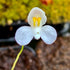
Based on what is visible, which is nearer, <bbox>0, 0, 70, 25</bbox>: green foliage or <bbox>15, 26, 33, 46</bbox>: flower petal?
<bbox>15, 26, 33, 46</bbox>: flower petal

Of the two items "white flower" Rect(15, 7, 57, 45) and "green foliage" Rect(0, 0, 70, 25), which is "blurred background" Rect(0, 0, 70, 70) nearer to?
"green foliage" Rect(0, 0, 70, 25)

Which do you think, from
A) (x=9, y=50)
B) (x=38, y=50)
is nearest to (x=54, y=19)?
(x=38, y=50)

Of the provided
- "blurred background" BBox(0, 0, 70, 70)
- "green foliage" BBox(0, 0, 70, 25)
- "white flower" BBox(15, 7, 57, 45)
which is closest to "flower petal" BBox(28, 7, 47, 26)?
"white flower" BBox(15, 7, 57, 45)

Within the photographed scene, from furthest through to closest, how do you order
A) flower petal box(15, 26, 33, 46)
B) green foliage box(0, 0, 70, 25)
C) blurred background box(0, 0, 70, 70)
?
green foliage box(0, 0, 70, 25) → blurred background box(0, 0, 70, 70) → flower petal box(15, 26, 33, 46)

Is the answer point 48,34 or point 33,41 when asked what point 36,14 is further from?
point 33,41

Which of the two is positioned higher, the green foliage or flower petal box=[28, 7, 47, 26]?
flower petal box=[28, 7, 47, 26]

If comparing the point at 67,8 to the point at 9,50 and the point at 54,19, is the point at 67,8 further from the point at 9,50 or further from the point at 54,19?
the point at 9,50

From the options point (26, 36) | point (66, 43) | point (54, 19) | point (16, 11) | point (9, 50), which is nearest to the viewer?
point (26, 36)

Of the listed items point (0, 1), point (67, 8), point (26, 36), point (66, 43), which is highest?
point (26, 36)
